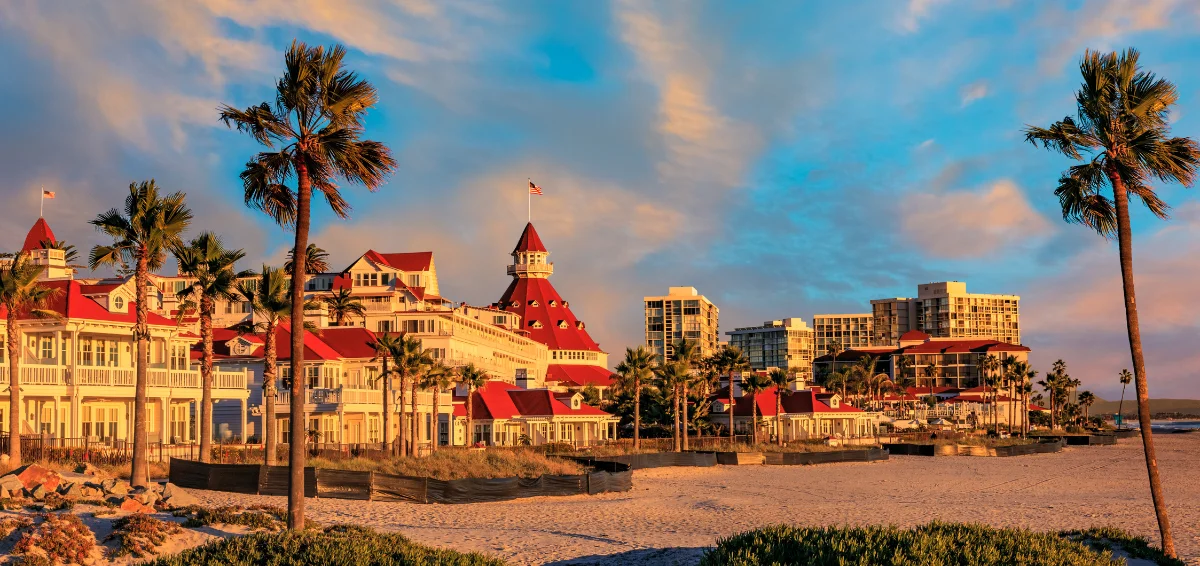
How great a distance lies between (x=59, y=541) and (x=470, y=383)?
4711 centimetres

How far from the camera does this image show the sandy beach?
26078mm

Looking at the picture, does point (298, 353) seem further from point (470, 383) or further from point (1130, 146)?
point (470, 383)

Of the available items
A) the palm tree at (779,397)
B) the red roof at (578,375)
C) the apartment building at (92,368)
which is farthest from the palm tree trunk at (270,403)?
the red roof at (578,375)

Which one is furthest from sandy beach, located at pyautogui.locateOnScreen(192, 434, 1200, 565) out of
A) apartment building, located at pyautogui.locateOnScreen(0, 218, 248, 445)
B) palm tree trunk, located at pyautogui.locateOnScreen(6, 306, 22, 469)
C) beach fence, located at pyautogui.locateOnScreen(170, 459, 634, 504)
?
apartment building, located at pyautogui.locateOnScreen(0, 218, 248, 445)

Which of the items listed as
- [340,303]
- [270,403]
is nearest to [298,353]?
[270,403]

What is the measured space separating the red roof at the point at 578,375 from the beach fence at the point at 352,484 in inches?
3079

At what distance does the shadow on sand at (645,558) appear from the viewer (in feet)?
72.0

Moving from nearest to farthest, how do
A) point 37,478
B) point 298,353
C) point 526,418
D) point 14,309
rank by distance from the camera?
1. point 298,353
2. point 37,478
3. point 14,309
4. point 526,418

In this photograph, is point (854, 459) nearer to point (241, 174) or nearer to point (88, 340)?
point (88, 340)

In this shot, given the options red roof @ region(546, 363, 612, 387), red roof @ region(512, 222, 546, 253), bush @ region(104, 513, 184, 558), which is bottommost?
bush @ region(104, 513, 184, 558)

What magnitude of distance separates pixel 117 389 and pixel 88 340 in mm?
2463

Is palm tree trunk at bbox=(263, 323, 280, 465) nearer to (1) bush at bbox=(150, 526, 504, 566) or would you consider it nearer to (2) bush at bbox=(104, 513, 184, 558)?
(2) bush at bbox=(104, 513, 184, 558)

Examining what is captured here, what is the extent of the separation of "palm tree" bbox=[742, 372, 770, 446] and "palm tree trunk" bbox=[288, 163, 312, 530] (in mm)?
62617

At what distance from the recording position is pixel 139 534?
21.5 meters
